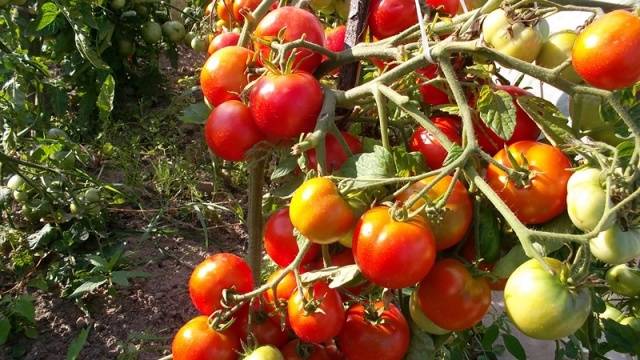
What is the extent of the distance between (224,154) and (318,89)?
0.55 ft

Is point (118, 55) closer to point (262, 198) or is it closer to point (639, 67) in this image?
point (262, 198)

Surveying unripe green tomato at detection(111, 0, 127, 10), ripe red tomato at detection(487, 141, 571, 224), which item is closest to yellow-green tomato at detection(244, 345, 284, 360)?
ripe red tomato at detection(487, 141, 571, 224)

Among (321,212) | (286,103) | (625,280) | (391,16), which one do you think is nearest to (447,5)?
(391,16)

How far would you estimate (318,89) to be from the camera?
81 centimetres

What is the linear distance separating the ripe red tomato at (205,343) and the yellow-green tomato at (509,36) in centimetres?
52

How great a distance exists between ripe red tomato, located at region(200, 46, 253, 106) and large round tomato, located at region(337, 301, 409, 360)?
1.18 feet

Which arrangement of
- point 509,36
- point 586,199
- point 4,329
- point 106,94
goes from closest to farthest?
point 586,199 → point 509,36 → point 4,329 → point 106,94

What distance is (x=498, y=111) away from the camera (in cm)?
72

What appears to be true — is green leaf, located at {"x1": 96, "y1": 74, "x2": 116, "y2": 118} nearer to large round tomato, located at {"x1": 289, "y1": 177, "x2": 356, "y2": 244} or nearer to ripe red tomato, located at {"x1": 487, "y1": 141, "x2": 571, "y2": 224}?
large round tomato, located at {"x1": 289, "y1": 177, "x2": 356, "y2": 244}

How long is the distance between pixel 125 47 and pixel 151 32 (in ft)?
0.45

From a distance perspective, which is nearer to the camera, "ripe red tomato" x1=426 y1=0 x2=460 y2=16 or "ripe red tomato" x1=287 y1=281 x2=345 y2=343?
"ripe red tomato" x1=287 y1=281 x2=345 y2=343

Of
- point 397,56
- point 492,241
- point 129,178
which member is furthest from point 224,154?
point 129,178

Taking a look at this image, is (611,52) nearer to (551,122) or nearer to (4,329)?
(551,122)

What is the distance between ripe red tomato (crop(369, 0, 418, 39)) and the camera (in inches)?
36.3
